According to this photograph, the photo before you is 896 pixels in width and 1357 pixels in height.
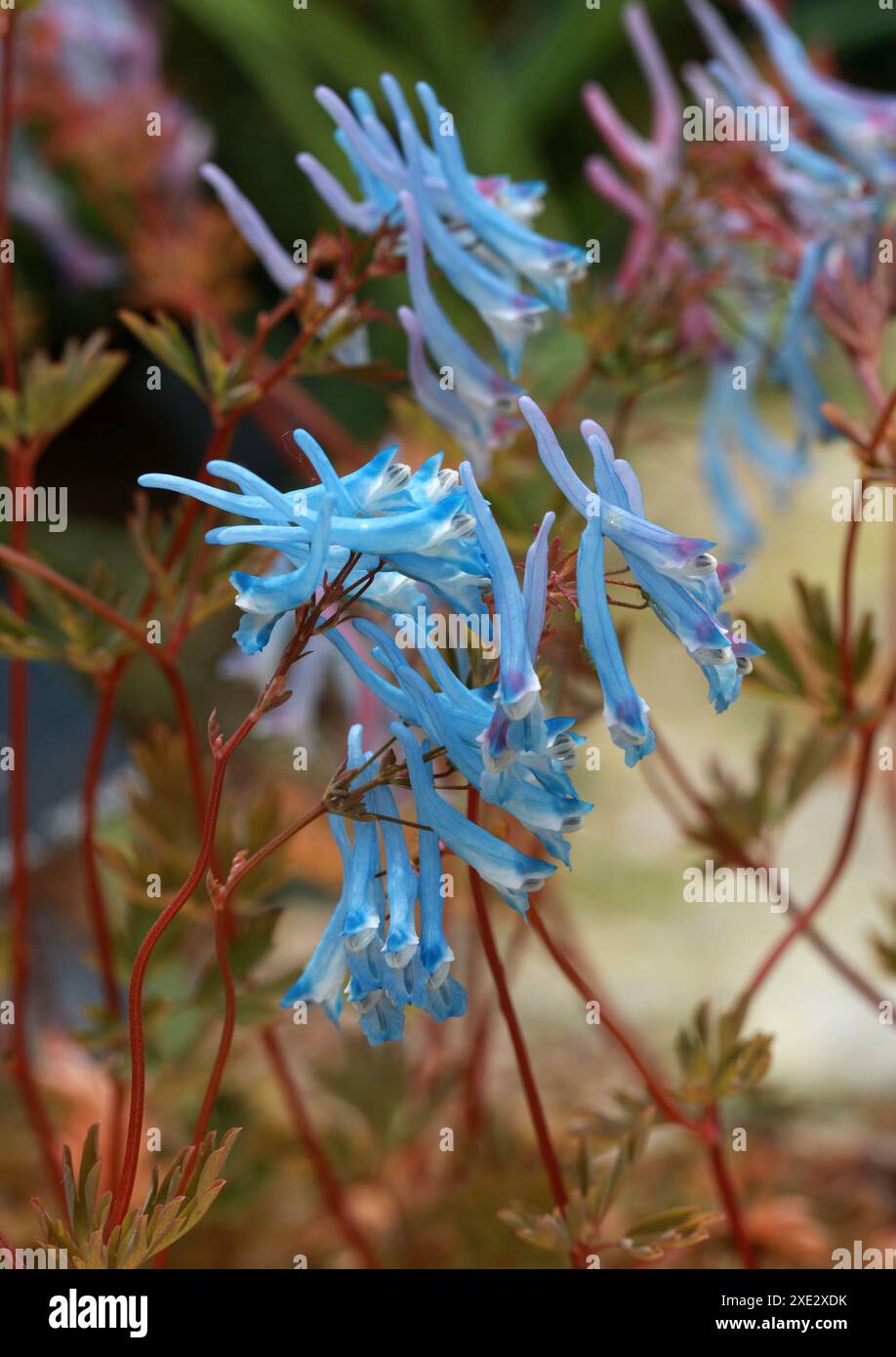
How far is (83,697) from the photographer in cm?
204

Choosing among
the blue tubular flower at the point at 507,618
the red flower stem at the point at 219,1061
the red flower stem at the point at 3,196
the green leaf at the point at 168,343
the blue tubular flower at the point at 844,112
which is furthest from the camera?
the blue tubular flower at the point at 844,112

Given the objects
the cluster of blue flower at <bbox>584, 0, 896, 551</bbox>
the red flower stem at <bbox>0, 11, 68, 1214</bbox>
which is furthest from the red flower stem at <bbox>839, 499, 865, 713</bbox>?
the red flower stem at <bbox>0, 11, 68, 1214</bbox>

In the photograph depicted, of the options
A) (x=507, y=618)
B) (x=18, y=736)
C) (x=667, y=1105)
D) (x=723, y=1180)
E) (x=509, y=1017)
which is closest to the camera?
(x=507, y=618)

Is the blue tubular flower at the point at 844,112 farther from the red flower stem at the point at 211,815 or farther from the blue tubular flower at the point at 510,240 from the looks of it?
the red flower stem at the point at 211,815

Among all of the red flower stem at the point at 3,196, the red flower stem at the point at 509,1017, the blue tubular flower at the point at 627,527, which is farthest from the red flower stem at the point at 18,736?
the blue tubular flower at the point at 627,527

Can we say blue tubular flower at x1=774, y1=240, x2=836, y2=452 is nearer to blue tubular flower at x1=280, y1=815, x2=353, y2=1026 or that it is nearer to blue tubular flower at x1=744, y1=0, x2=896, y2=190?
blue tubular flower at x1=744, y1=0, x2=896, y2=190

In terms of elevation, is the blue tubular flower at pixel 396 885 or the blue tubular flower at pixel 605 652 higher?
the blue tubular flower at pixel 605 652

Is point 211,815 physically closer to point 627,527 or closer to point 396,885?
point 396,885

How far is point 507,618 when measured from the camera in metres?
0.50

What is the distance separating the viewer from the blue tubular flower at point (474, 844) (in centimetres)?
53

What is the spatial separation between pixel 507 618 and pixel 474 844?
0.10 meters

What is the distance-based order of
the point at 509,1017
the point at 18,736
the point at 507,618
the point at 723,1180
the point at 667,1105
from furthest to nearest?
the point at 18,736
the point at 723,1180
the point at 667,1105
the point at 509,1017
the point at 507,618

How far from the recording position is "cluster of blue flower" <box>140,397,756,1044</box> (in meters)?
0.50

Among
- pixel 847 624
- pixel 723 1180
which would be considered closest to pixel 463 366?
pixel 847 624
